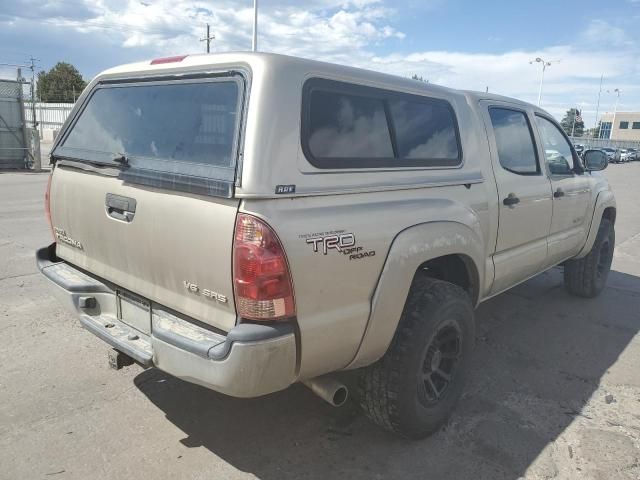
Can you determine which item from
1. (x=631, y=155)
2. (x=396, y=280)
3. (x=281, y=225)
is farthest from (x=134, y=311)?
(x=631, y=155)

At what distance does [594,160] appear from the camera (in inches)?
206

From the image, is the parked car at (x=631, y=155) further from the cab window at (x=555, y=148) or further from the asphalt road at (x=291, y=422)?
the asphalt road at (x=291, y=422)

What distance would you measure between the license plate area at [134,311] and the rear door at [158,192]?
0.06m

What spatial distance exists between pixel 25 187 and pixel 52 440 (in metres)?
11.7

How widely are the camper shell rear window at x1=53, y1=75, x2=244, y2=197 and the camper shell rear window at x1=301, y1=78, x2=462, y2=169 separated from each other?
0.36 m

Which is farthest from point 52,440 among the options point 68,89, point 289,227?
point 68,89

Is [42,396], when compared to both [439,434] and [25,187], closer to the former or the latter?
[439,434]

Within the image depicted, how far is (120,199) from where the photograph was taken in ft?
8.73

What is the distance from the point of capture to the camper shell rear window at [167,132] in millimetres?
2330

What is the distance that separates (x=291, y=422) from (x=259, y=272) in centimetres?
142

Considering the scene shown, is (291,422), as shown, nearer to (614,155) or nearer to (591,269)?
(591,269)

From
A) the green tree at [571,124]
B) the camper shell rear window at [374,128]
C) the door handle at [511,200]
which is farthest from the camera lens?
the green tree at [571,124]

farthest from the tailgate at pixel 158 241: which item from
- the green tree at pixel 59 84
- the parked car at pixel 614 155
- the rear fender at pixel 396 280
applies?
the green tree at pixel 59 84

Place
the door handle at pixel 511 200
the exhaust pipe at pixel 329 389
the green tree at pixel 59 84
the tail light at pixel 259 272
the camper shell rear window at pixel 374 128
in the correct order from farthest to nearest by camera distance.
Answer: the green tree at pixel 59 84 → the door handle at pixel 511 200 → the exhaust pipe at pixel 329 389 → the camper shell rear window at pixel 374 128 → the tail light at pixel 259 272
